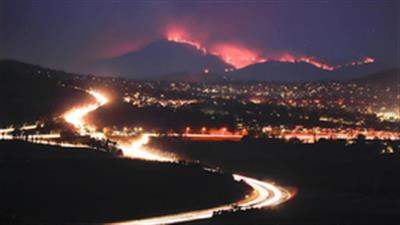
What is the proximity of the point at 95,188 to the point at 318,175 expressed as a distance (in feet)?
34.8

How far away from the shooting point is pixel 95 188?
21281 mm

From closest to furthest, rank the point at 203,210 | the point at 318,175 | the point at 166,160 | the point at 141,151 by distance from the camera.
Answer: the point at 203,210
the point at 318,175
the point at 166,160
the point at 141,151

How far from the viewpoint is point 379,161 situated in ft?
104

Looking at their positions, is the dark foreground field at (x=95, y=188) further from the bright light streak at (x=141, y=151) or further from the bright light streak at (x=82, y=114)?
the bright light streak at (x=82, y=114)

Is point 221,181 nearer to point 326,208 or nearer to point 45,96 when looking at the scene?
point 326,208

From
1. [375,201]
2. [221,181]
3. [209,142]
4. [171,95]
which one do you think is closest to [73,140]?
[209,142]

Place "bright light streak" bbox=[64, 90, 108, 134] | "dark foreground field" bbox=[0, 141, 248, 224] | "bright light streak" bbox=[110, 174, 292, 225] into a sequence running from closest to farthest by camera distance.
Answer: "bright light streak" bbox=[110, 174, 292, 225] < "dark foreground field" bbox=[0, 141, 248, 224] < "bright light streak" bbox=[64, 90, 108, 134]

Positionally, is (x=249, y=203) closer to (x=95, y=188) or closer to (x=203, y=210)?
(x=203, y=210)

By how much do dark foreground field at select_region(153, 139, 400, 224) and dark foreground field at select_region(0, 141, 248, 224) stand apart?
8.28 feet

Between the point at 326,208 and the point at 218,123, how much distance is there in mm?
23711

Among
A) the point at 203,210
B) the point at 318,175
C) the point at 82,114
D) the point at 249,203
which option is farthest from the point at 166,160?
the point at 82,114

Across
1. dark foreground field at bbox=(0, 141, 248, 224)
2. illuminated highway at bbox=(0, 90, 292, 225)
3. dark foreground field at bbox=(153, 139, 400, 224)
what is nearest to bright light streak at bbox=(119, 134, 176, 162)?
illuminated highway at bbox=(0, 90, 292, 225)

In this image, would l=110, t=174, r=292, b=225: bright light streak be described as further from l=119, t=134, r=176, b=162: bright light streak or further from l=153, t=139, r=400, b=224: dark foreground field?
l=119, t=134, r=176, b=162: bright light streak

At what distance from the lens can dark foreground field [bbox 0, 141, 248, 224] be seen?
18844mm
